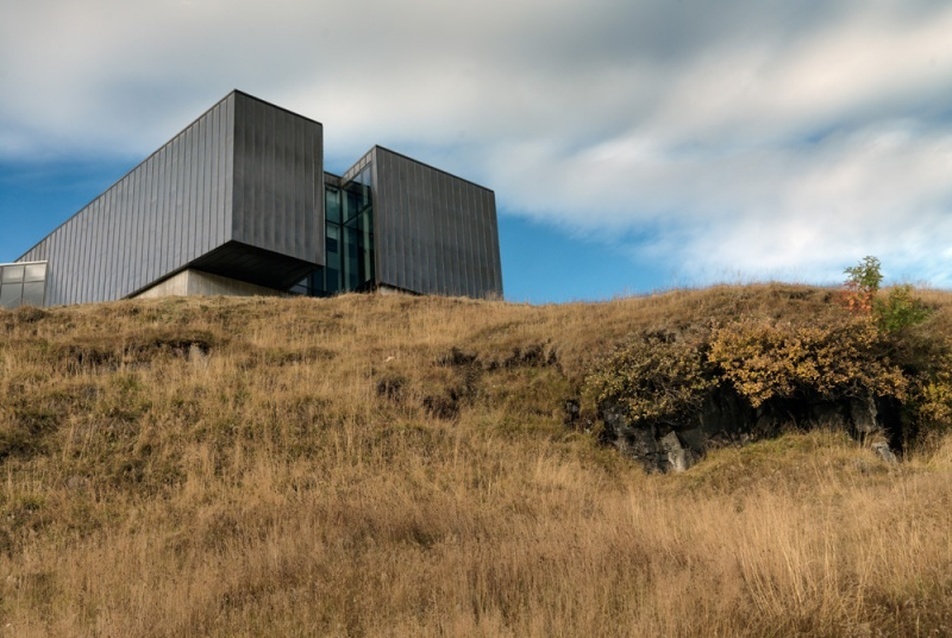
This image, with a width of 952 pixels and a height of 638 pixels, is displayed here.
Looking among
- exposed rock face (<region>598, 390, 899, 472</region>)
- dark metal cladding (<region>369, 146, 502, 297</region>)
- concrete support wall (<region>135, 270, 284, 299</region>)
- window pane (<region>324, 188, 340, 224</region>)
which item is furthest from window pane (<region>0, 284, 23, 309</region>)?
exposed rock face (<region>598, 390, 899, 472</region>)

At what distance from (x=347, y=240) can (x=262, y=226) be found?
6346mm

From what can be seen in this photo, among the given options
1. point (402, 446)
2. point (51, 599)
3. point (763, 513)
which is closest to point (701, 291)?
point (402, 446)

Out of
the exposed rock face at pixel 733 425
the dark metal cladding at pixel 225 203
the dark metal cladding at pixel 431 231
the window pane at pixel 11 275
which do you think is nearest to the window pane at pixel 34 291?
the window pane at pixel 11 275

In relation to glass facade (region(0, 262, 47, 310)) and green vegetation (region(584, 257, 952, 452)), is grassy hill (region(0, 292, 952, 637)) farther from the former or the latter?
glass facade (region(0, 262, 47, 310))

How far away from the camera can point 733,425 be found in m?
11.6

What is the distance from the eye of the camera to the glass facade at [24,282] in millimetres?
36575

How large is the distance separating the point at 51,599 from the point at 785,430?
983 centimetres

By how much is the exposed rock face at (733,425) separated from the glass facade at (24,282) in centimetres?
3500

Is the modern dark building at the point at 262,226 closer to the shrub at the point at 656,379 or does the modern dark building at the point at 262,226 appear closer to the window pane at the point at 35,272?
the window pane at the point at 35,272

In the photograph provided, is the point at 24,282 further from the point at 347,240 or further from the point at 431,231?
the point at 431,231

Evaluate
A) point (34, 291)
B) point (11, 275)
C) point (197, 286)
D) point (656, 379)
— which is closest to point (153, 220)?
point (197, 286)

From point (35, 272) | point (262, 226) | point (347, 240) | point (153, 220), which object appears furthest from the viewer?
point (35, 272)

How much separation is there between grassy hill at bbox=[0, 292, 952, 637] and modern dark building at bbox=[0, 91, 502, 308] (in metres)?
10.4

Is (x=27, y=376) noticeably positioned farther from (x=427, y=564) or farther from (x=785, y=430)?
(x=785, y=430)
